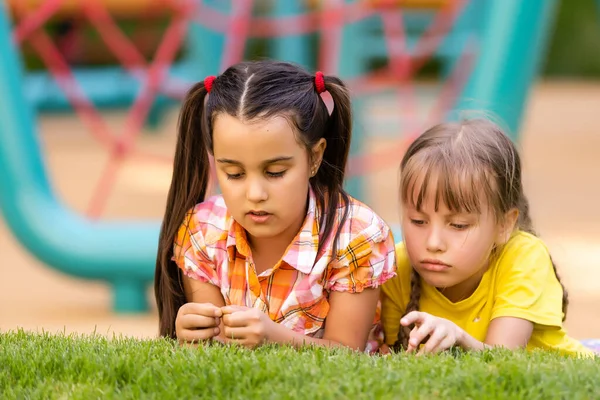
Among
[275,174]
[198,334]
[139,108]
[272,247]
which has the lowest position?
[198,334]

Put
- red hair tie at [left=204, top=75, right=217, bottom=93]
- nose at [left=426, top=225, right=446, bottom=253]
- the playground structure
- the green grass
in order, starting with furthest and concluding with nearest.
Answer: the playground structure < red hair tie at [left=204, top=75, right=217, bottom=93] < nose at [left=426, top=225, right=446, bottom=253] < the green grass

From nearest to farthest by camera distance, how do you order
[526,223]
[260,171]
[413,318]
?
[413,318] → [260,171] → [526,223]

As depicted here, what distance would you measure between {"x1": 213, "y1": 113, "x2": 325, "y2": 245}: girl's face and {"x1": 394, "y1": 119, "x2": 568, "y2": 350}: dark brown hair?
0.37 metres

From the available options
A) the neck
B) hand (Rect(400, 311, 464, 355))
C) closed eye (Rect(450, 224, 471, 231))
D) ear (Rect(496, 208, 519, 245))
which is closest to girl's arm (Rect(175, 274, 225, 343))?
the neck

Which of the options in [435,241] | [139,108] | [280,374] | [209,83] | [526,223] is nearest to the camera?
[280,374]

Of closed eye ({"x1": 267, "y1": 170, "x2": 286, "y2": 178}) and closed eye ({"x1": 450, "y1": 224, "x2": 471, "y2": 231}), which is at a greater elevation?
closed eye ({"x1": 267, "y1": 170, "x2": 286, "y2": 178})

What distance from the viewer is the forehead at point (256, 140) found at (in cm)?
296

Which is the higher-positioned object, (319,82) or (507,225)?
(319,82)

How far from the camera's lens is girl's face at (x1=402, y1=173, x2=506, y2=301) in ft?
10.3

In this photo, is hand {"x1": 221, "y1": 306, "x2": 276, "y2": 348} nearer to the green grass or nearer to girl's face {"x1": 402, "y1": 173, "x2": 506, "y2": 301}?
the green grass

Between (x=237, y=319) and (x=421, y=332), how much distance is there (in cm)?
51

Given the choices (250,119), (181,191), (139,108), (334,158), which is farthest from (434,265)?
(139,108)

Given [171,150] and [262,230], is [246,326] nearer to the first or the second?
[262,230]

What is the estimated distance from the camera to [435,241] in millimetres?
3111
